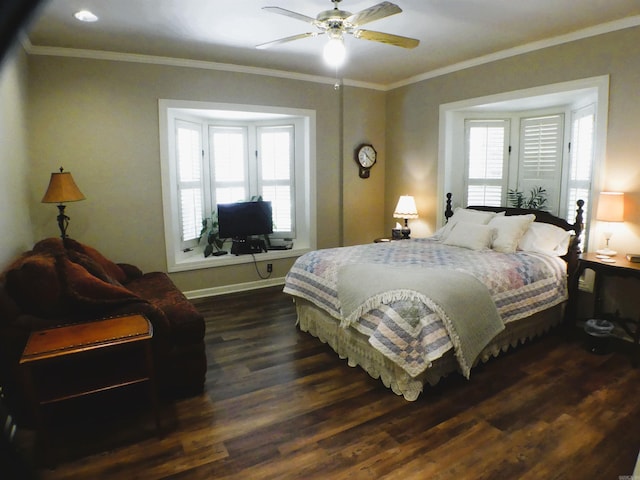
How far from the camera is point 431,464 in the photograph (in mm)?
2141

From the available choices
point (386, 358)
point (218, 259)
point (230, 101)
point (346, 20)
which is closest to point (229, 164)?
point (230, 101)

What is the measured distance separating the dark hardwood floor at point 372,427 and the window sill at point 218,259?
170cm

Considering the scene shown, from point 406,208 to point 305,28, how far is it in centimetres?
256

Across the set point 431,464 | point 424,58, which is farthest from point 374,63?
point 431,464

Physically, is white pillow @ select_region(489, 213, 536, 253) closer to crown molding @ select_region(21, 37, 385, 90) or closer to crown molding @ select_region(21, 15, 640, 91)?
crown molding @ select_region(21, 15, 640, 91)

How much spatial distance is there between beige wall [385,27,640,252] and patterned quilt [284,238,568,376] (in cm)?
86

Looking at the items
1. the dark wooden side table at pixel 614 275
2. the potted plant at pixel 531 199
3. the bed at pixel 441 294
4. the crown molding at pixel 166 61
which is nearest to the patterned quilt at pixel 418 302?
the bed at pixel 441 294

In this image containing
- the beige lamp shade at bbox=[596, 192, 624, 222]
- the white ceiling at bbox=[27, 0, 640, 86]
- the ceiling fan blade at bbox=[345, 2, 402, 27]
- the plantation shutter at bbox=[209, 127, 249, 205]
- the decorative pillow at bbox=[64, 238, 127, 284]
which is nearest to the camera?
the ceiling fan blade at bbox=[345, 2, 402, 27]

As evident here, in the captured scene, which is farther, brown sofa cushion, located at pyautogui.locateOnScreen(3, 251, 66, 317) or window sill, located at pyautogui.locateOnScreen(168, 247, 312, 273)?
window sill, located at pyautogui.locateOnScreen(168, 247, 312, 273)

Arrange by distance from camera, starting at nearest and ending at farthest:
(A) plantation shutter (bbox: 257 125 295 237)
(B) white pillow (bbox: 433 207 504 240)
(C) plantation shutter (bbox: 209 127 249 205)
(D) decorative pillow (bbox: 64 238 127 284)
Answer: (D) decorative pillow (bbox: 64 238 127 284), (B) white pillow (bbox: 433 207 504 240), (C) plantation shutter (bbox: 209 127 249 205), (A) plantation shutter (bbox: 257 125 295 237)

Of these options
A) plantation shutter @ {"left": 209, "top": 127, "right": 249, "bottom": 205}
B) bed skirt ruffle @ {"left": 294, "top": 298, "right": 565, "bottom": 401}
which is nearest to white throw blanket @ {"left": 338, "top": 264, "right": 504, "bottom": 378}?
bed skirt ruffle @ {"left": 294, "top": 298, "right": 565, "bottom": 401}

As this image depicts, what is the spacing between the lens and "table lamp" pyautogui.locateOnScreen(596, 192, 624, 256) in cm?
341

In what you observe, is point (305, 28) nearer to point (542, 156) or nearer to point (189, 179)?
point (189, 179)

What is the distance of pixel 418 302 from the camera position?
270 cm
